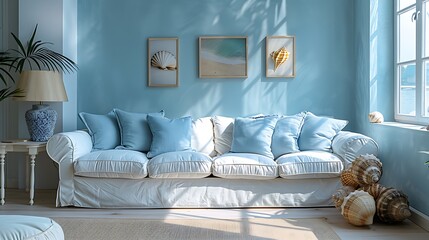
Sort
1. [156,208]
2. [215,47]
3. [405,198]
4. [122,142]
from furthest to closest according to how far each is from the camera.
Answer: [215,47]
[122,142]
[156,208]
[405,198]

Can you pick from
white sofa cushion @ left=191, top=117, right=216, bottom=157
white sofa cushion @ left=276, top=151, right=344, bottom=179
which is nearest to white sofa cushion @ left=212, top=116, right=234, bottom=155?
white sofa cushion @ left=191, top=117, right=216, bottom=157

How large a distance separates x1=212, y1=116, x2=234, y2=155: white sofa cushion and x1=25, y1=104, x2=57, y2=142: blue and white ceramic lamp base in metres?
1.68

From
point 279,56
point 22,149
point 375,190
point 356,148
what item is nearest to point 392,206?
point 375,190

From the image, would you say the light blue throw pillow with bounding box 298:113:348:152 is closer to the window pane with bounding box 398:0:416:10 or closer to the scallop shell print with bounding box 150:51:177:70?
the window pane with bounding box 398:0:416:10

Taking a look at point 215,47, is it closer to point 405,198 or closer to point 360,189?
point 360,189

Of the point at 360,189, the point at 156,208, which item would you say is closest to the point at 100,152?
the point at 156,208

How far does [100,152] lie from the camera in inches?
169

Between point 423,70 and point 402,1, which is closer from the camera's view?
point 423,70

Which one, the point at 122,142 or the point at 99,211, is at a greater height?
the point at 122,142

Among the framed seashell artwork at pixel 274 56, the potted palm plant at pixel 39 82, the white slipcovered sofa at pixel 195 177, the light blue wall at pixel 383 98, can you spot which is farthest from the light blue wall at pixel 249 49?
the white slipcovered sofa at pixel 195 177

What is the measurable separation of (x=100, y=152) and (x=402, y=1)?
10.5 ft

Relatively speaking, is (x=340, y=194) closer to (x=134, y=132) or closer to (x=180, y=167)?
(x=180, y=167)

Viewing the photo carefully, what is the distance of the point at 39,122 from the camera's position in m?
4.50

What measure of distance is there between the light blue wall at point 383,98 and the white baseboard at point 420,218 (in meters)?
0.04
